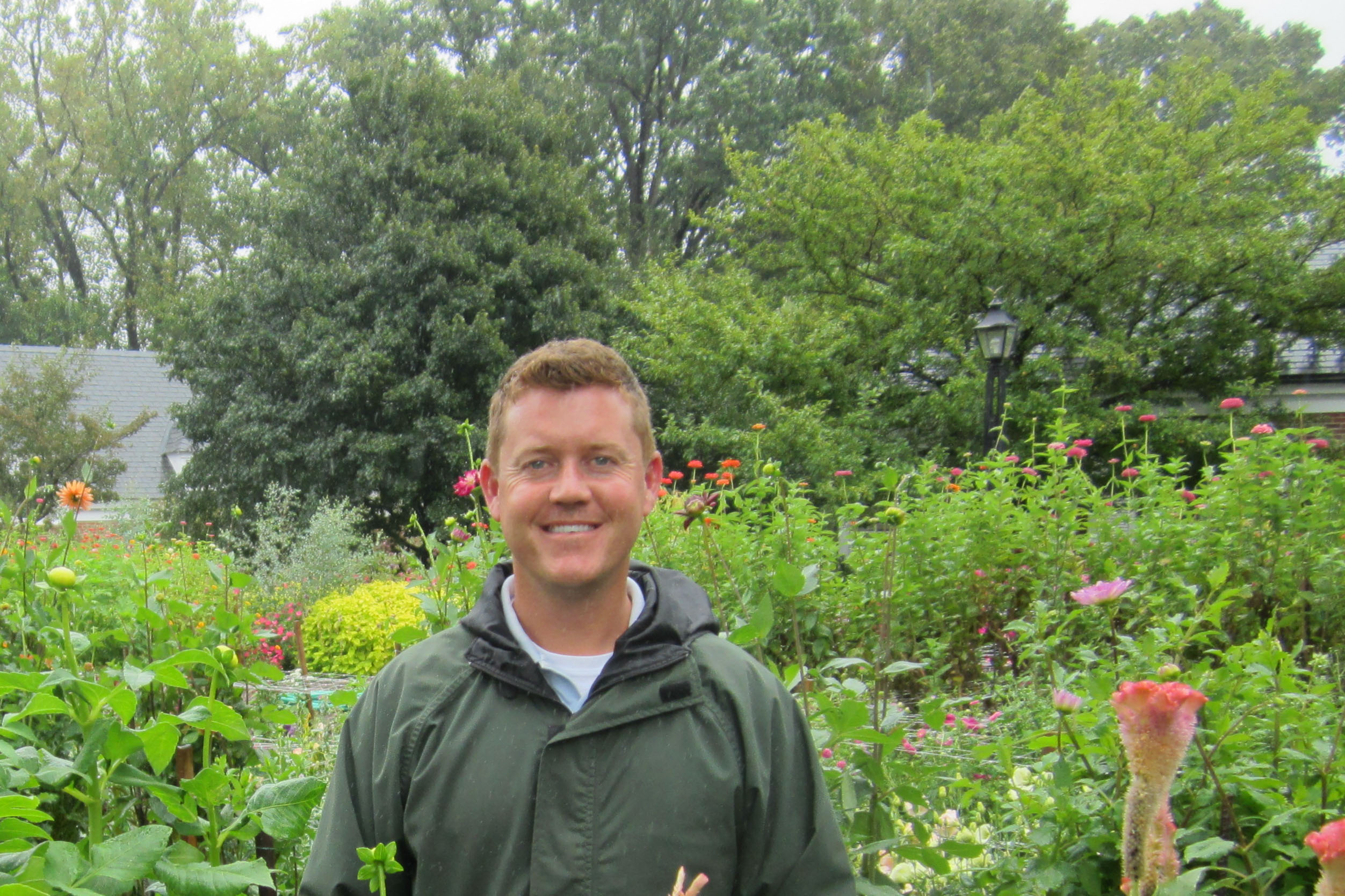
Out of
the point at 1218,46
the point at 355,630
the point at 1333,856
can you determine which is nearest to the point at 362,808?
the point at 1333,856

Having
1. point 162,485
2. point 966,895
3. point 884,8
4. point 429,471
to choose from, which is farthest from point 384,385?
point 884,8

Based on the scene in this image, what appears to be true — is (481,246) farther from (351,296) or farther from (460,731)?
(460,731)

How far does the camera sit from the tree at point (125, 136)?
31266mm

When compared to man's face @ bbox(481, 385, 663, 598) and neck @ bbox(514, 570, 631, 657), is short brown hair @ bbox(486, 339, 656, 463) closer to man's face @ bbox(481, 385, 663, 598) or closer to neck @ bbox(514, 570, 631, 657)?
man's face @ bbox(481, 385, 663, 598)

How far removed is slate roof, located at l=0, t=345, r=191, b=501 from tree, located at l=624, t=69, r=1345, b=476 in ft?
64.5

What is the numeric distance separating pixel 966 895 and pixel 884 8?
27759 millimetres

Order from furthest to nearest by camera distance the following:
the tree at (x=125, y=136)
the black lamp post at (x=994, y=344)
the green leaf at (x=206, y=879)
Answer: the tree at (x=125, y=136)
the black lamp post at (x=994, y=344)
the green leaf at (x=206, y=879)

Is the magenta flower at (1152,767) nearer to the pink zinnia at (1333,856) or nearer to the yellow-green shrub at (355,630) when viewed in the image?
the pink zinnia at (1333,856)

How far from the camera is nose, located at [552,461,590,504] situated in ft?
5.10

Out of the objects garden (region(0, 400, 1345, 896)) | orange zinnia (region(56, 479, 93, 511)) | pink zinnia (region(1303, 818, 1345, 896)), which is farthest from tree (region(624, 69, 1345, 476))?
pink zinnia (region(1303, 818, 1345, 896))

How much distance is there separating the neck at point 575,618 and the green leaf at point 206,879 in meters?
0.48

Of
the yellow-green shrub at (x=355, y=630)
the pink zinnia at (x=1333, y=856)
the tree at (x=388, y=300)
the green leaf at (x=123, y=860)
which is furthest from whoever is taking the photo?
the tree at (x=388, y=300)

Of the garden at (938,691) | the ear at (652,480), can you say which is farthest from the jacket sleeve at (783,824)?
the ear at (652,480)

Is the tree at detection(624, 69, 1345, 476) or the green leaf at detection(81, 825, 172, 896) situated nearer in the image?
the green leaf at detection(81, 825, 172, 896)
